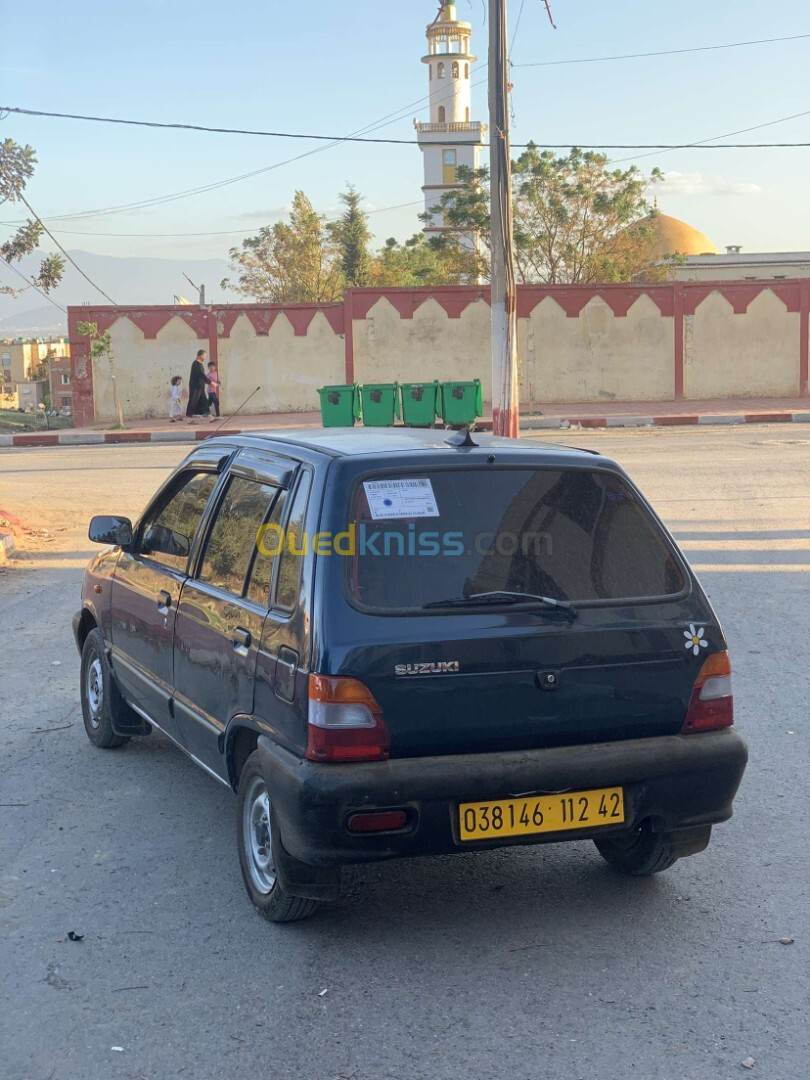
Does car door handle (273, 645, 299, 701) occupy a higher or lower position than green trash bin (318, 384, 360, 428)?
lower

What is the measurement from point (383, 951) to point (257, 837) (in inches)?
22.6

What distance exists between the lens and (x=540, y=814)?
12.6ft

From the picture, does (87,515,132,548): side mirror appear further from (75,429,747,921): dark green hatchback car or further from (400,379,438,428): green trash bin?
(400,379,438,428): green trash bin

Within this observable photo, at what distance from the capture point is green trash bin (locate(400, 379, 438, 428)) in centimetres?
2631

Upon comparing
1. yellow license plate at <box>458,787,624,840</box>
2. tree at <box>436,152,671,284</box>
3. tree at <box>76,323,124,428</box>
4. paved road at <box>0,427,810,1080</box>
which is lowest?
paved road at <box>0,427,810,1080</box>

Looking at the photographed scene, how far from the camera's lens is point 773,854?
462 cm

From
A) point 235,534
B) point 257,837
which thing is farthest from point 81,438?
point 257,837

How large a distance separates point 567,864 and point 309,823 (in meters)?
1.33

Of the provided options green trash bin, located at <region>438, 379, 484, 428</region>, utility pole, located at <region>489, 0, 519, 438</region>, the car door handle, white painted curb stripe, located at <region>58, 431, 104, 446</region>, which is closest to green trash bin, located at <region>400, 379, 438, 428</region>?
green trash bin, located at <region>438, 379, 484, 428</region>

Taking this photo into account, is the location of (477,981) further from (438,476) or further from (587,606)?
(438,476)

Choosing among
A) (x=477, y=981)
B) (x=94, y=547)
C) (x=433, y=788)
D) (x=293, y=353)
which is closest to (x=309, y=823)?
(x=433, y=788)

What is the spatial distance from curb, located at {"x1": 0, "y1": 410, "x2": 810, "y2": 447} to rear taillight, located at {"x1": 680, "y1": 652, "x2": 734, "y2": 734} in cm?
2222

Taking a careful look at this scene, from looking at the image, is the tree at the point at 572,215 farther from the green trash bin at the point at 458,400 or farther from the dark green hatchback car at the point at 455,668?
the dark green hatchback car at the point at 455,668

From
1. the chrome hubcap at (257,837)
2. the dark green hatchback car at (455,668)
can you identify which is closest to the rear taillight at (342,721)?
the dark green hatchback car at (455,668)
